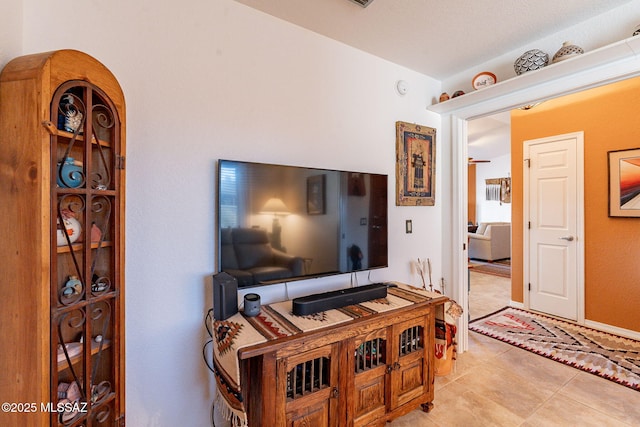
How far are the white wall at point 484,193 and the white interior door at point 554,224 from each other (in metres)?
5.13

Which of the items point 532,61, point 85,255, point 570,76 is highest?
point 532,61

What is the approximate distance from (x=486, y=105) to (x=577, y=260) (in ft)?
7.27

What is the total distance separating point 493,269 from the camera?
18.9 ft

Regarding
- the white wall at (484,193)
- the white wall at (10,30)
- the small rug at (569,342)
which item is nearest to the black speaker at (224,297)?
the white wall at (10,30)

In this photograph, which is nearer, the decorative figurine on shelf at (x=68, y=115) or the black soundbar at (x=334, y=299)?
the decorative figurine on shelf at (x=68, y=115)

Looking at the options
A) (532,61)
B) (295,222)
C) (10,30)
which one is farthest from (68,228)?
(532,61)

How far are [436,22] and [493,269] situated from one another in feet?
17.7

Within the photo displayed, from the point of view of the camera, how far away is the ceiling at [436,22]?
164cm

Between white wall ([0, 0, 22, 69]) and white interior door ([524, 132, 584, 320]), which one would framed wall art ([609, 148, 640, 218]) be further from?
white wall ([0, 0, 22, 69])

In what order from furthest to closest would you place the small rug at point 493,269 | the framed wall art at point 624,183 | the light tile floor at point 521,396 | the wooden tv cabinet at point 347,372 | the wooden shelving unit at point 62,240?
the small rug at point 493,269 → the framed wall art at point 624,183 → the light tile floor at point 521,396 → the wooden tv cabinet at point 347,372 → the wooden shelving unit at point 62,240

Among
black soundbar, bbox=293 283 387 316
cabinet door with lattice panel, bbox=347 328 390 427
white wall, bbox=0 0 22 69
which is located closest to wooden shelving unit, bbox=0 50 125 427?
white wall, bbox=0 0 22 69

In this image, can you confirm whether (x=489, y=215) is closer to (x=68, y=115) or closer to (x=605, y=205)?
(x=605, y=205)

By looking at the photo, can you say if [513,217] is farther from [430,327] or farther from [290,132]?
[290,132]

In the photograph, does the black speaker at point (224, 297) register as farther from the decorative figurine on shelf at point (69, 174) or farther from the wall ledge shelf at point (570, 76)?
the wall ledge shelf at point (570, 76)
